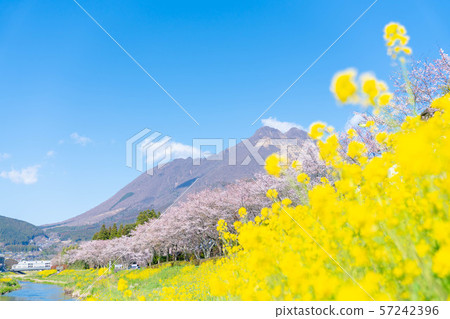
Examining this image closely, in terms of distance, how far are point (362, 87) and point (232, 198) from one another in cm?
1760

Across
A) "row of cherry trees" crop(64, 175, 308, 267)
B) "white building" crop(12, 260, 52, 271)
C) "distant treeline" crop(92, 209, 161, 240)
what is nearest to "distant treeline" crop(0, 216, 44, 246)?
"white building" crop(12, 260, 52, 271)

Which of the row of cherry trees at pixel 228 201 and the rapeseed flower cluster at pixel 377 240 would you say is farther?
the row of cherry trees at pixel 228 201

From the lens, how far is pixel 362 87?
223 centimetres

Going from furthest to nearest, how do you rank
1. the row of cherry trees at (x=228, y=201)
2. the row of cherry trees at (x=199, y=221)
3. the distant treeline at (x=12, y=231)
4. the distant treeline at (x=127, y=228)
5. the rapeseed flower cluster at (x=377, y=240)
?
the distant treeline at (x=12, y=231)
the distant treeline at (x=127, y=228)
the row of cherry trees at (x=199, y=221)
the row of cherry trees at (x=228, y=201)
the rapeseed flower cluster at (x=377, y=240)

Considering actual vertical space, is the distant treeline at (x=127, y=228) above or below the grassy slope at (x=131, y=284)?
above

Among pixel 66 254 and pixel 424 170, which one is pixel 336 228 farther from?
pixel 66 254

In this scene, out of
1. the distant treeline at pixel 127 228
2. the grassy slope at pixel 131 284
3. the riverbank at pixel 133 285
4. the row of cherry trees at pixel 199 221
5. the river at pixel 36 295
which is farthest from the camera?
the distant treeline at pixel 127 228

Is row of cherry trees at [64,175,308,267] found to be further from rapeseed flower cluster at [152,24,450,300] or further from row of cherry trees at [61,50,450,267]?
rapeseed flower cluster at [152,24,450,300]

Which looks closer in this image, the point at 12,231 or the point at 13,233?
the point at 12,231

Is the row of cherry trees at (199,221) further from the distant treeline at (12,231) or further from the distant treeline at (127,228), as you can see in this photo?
the distant treeline at (12,231)

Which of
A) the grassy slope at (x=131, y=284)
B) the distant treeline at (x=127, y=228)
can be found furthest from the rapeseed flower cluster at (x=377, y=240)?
the distant treeline at (x=127, y=228)

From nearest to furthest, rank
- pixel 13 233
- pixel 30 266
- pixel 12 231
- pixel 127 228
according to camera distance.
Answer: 1. pixel 127 228
2. pixel 30 266
3. pixel 12 231
4. pixel 13 233

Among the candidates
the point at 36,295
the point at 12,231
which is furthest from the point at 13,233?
the point at 36,295

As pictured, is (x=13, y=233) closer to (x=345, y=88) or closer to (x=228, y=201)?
(x=228, y=201)
